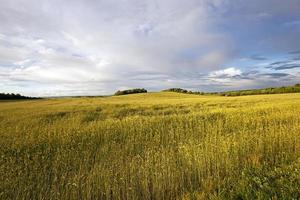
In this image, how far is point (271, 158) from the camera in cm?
696

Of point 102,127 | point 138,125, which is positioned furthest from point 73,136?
point 138,125

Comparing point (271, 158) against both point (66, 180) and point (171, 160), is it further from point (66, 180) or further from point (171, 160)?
point (66, 180)

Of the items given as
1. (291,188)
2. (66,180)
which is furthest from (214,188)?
(66,180)

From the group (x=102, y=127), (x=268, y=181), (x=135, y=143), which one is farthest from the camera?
(x=102, y=127)

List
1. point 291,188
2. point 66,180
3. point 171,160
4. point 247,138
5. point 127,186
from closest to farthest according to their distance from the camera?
point 291,188 → point 127,186 → point 66,180 → point 171,160 → point 247,138

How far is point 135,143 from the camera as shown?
9062 mm

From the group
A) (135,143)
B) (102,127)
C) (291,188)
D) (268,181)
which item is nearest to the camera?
(291,188)

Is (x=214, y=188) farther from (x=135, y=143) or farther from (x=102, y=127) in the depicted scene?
(x=102, y=127)

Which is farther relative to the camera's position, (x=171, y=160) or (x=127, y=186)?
(x=171, y=160)

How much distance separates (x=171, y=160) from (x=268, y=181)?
2.33 m

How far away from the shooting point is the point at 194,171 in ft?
20.9

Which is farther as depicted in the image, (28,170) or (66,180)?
(28,170)

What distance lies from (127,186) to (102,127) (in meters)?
6.71

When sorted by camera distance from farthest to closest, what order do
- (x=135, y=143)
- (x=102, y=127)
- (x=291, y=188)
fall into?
1. (x=102, y=127)
2. (x=135, y=143)
3. (x=291, y=188)
